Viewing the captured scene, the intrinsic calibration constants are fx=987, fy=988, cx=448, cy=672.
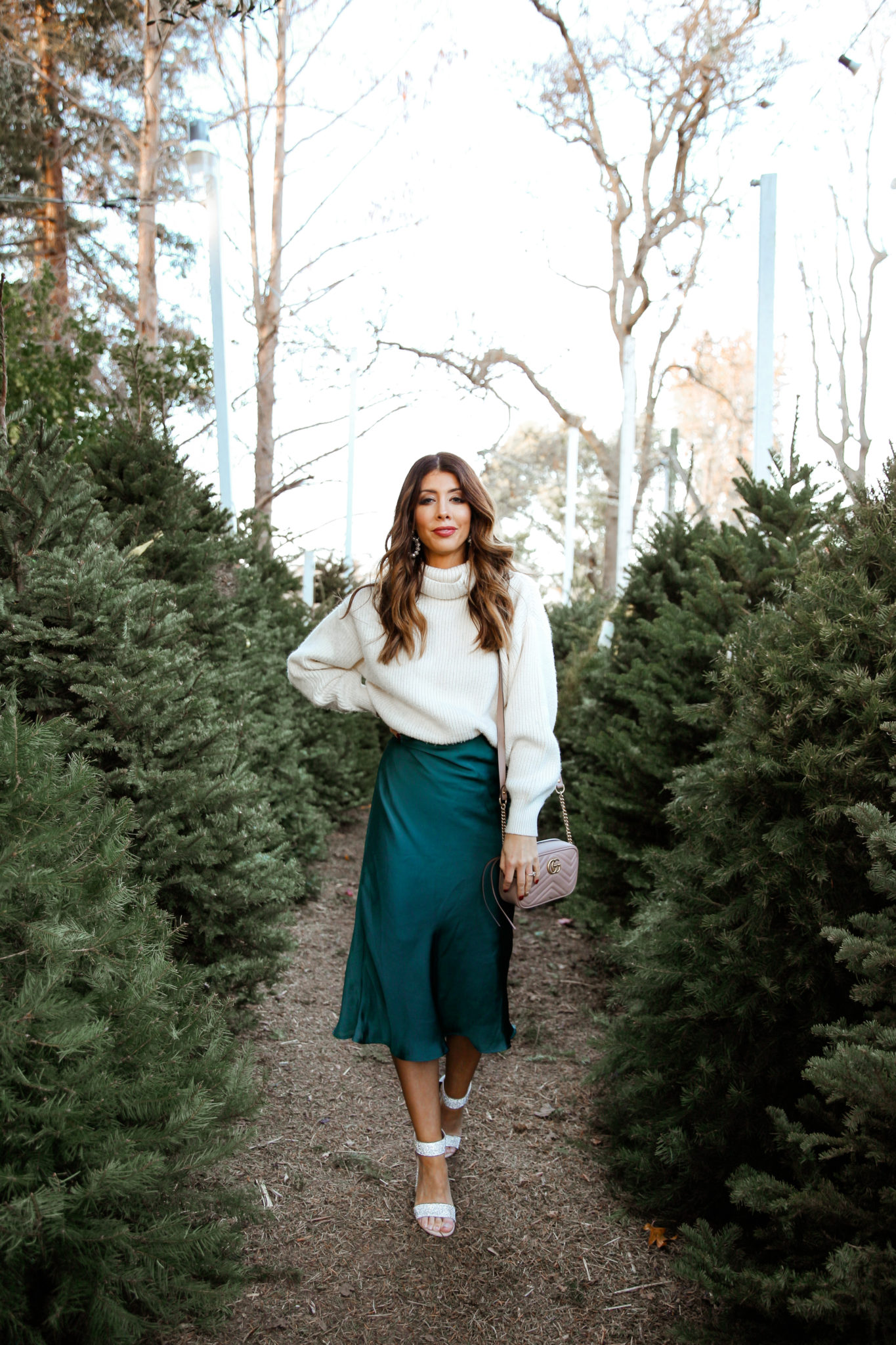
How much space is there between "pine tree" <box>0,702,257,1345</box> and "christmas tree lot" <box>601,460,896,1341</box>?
44.4 inches

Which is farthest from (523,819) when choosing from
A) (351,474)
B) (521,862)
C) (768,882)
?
(351,474)

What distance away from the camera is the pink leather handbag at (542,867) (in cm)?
277

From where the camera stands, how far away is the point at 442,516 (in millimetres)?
2879

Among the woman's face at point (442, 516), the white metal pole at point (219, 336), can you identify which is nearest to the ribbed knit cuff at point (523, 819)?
the woman's face at point (442, 516)

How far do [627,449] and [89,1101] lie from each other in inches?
390

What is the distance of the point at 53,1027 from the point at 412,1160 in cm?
192

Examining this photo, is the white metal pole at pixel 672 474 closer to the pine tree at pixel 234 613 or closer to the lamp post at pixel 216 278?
the pine tree at pixel 234 613

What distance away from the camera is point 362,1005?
2988 millimetres

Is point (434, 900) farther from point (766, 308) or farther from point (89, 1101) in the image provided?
point (766, 308)

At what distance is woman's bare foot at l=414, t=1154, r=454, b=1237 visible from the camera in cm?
281

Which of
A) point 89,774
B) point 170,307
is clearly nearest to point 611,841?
point 89,774

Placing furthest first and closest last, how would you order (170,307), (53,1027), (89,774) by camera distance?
(170,307)
(89,774)
(53,1027)

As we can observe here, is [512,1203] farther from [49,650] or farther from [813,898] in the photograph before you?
[49,650]

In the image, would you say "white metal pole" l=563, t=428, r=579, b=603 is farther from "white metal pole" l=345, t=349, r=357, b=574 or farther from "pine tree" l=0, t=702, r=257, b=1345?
"pine tree" l=0, t=702, r=257, b=1345
